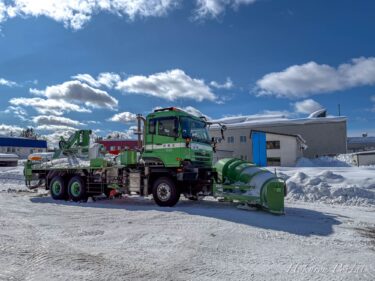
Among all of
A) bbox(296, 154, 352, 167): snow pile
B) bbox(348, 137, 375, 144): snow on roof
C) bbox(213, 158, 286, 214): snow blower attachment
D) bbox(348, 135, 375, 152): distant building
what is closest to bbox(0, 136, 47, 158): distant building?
bbox(296, 154, 352, 167): snow pile

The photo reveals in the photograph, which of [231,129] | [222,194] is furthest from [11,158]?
[222,194]

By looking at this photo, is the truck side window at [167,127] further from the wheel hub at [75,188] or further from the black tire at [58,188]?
the black tire at [58,188]

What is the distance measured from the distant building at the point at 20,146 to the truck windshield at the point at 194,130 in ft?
235

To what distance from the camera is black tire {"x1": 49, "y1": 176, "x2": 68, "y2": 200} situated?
50.0 feet

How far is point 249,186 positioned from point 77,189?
24.9 feet

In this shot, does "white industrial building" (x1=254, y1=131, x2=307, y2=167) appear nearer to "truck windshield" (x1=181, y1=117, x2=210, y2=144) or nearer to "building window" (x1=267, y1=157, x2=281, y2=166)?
"building window" (x1=267, y1=157, x2=281, y2=166)

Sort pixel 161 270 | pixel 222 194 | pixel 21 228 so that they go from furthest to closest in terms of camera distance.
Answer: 1. pixel 222 194
2. pixel 21 228
3. pixel 161 270

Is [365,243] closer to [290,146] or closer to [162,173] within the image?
[162,173]

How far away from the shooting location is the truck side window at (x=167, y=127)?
1199 cm

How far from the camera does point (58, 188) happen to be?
610 inches

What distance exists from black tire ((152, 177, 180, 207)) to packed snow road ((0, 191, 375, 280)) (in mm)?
1463

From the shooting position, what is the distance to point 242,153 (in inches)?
1858

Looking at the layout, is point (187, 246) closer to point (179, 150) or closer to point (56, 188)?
point (179, 150)

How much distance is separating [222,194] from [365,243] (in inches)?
194
